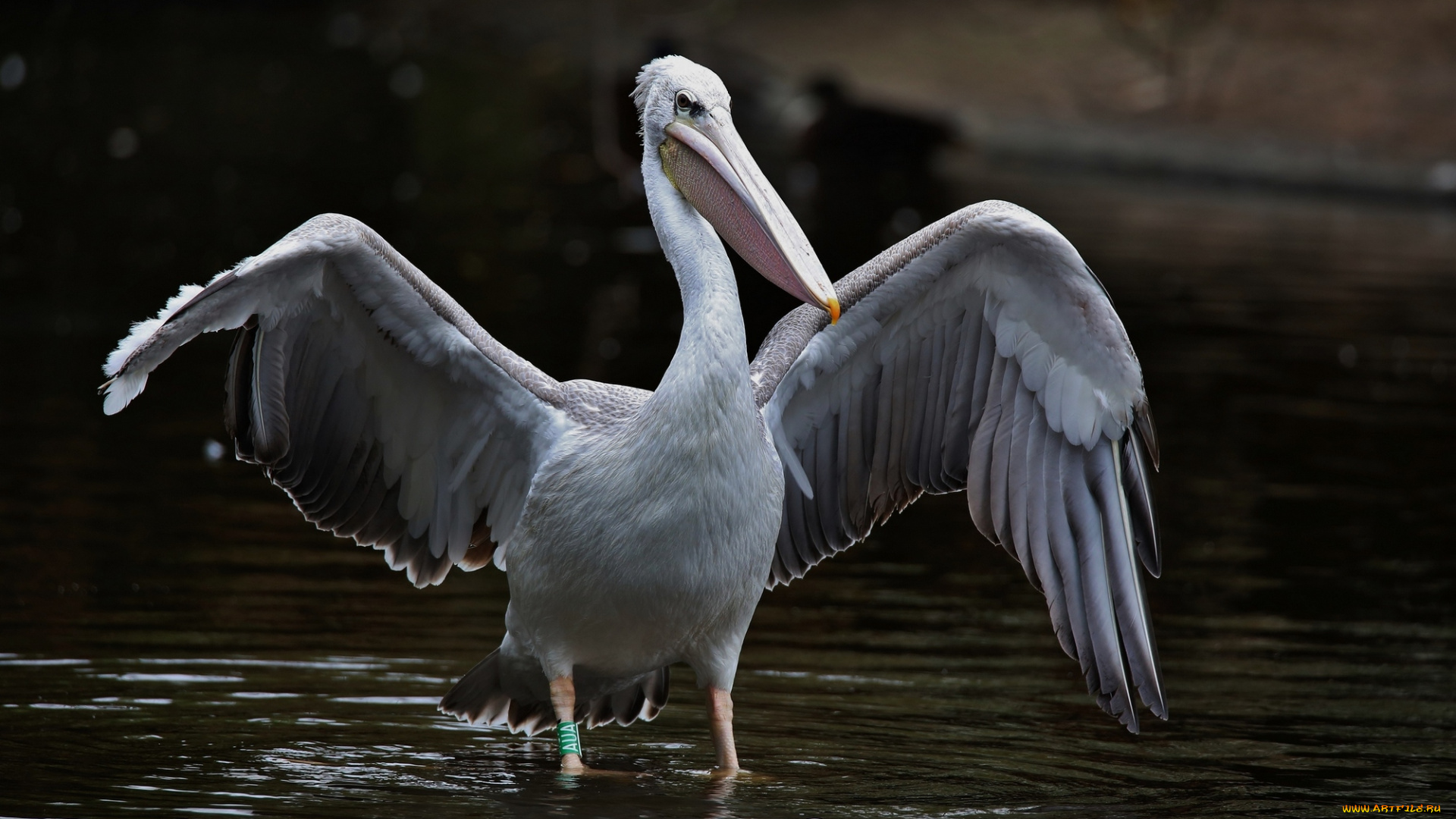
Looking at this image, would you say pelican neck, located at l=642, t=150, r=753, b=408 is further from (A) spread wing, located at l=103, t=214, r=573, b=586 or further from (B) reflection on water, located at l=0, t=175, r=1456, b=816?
(B) reflection on water, located at l=0, t=175, r=1456, b=816

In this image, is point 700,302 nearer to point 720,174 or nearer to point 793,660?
point 720,174

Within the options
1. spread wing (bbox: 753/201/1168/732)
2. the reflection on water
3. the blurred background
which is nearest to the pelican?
spread wing (bbox: 753/201/1168/732)

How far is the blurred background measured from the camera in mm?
5469

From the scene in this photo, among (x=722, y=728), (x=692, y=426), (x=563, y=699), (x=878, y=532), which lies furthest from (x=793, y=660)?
(x=878, y=532)

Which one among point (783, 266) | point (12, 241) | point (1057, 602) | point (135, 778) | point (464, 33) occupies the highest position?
point (464, 33)

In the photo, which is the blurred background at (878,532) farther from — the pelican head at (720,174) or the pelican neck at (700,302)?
the pelican head at (720,174)

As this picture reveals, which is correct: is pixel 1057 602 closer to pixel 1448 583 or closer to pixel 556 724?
pixel 556 724

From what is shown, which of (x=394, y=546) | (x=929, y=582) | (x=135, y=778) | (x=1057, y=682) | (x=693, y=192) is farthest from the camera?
(x=929, y=582)

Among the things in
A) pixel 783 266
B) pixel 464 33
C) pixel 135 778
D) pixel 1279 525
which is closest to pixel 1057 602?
pixel 783 266

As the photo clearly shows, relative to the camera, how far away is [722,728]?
18.1 ft

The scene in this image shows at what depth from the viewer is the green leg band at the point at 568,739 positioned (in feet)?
17.9

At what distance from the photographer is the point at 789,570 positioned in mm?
6410

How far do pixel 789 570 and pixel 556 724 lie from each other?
1100 millimetres

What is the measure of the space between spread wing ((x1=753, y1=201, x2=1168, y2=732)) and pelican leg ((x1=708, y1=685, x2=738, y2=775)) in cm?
86
